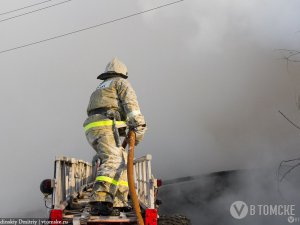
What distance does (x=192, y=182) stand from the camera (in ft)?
24.2

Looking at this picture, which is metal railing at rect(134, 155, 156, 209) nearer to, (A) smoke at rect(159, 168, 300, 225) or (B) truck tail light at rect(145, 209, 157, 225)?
(B) truck tail light at rect(145, 209, 157, 225)

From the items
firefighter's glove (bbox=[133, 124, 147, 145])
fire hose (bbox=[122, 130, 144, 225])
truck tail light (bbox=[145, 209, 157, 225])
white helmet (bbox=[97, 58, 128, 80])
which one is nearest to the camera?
fire hose (bbox=[122, 130, 144, 225])

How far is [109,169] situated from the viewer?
151 inches

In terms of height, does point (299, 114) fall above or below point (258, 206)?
above

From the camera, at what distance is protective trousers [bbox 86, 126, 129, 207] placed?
148 inches

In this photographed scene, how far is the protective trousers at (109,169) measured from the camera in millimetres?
3750

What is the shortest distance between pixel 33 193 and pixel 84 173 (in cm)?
457

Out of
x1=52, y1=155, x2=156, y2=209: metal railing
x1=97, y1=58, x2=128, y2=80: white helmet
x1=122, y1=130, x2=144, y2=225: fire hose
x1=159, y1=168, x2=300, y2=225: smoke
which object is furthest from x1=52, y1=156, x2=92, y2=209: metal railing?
x1=159, y1=168, x2=300, y2=225: smoke

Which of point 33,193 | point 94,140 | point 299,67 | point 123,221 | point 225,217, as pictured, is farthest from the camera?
point 33,193

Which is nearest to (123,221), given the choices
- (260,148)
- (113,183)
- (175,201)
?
(113,183)

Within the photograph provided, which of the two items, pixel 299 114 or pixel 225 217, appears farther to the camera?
pixel 299 114

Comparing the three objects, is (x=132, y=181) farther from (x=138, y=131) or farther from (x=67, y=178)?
(x=67, y=178)

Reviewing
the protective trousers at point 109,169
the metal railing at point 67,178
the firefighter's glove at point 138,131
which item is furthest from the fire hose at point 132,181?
the metal railing at point 67,178

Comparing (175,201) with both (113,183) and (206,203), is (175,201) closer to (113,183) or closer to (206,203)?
(206,203)
